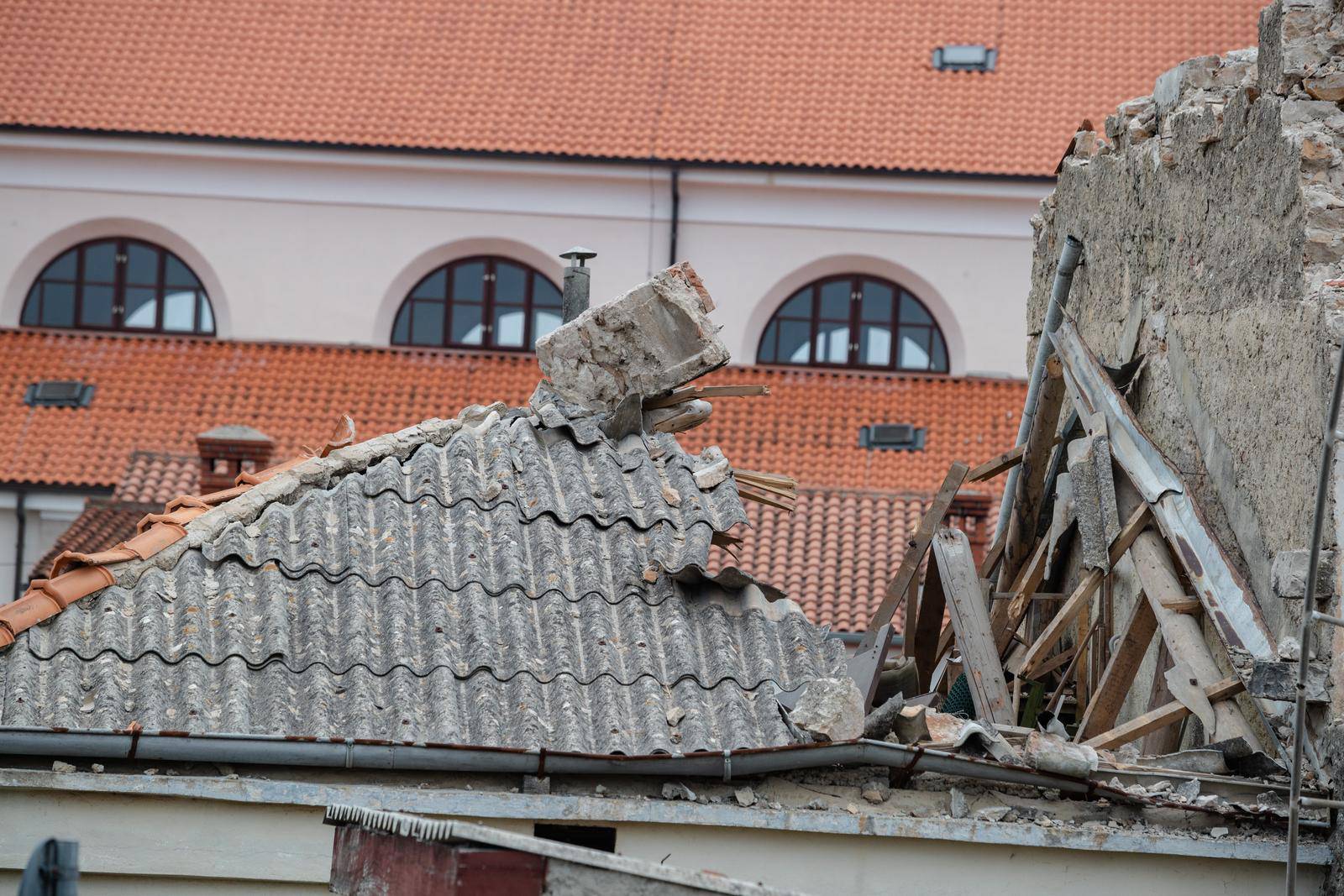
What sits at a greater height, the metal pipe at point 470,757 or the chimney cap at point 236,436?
the chimney cap at point 236,436

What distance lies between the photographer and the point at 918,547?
786cm

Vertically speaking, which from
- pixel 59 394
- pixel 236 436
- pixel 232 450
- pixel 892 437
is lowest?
pixel 232 450

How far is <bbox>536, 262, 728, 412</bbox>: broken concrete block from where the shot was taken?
24.0ft

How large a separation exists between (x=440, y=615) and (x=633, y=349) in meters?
1.68

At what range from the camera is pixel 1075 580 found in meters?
8.73

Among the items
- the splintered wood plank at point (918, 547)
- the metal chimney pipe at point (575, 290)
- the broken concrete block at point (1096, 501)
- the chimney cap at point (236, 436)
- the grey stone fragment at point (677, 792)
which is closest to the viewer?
the grey stone fragment at point (677, 792)

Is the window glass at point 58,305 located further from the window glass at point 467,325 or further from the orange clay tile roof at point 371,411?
the window glass at point 467,325

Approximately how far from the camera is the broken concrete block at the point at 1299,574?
5.68m

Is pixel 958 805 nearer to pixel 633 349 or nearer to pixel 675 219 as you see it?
pixel 633 349

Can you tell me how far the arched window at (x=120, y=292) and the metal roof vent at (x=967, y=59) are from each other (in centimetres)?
1097

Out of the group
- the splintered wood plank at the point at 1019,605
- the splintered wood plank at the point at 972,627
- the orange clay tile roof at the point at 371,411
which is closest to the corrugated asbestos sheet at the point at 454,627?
the splintered wood plank at the point at 972,627

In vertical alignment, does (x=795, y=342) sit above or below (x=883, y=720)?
above

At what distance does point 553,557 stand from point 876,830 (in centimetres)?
168

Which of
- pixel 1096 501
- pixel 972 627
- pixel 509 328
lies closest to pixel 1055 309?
pixel 1096 501
